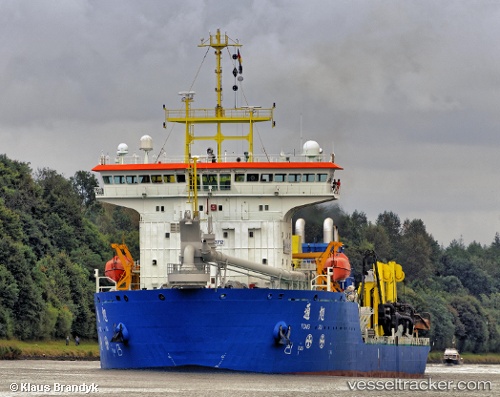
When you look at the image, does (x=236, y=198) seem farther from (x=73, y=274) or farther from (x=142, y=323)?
(x=73, y=274)

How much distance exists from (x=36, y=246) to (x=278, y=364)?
73.0 meters

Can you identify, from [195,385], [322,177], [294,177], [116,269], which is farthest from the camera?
[116,269]

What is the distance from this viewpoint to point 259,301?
85.4m

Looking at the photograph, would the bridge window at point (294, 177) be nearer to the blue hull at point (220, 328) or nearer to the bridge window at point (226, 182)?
the bridge window at point (226, 182)

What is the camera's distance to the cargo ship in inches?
3339

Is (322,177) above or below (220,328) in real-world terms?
above

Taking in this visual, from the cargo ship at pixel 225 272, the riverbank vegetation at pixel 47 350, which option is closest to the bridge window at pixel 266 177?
the cargo ship at pixel 225 272

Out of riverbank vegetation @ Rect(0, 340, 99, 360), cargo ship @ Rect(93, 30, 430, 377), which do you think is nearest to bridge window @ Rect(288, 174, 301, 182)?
cargo ship @ Rect(93, 30, 430, 377)

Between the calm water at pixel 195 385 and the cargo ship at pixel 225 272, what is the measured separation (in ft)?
4.90

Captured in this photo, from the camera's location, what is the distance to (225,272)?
85.4m

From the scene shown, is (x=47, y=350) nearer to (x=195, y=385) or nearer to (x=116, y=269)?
(x=116, y=269)

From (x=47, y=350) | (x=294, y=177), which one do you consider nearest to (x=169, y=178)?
(x=294, y=177)

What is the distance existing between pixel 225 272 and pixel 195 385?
911 cm

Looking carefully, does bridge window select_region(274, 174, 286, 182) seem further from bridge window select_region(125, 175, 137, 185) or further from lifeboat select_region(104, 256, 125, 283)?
lifeboat select_region(104, 256, 125, 283)
